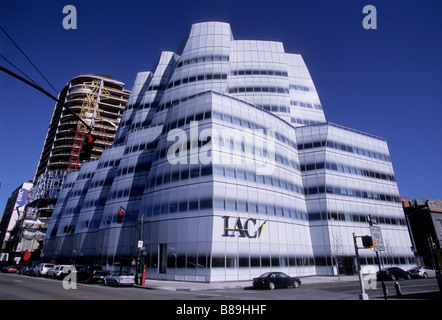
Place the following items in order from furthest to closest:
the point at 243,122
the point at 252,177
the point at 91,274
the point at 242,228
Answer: the point at 243,122
the point at 252,177
the point at 242,228
the point at 91,274

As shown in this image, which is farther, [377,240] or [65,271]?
[65,271]

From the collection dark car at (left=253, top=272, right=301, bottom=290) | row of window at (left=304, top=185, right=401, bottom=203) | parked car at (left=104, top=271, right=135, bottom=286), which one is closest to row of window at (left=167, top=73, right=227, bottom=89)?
row of window at (left=304, top=185, right=401, bottom=203)

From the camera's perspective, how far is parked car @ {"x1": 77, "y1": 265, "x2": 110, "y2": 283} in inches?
1054

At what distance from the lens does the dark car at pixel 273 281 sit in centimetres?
2192

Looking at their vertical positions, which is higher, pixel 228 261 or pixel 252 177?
pixel 252 177

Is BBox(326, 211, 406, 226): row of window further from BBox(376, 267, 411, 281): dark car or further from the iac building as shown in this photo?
BBox(376, 267, 411, 281): dark car

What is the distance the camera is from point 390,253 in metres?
43.1

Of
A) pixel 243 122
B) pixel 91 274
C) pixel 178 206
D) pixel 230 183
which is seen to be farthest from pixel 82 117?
pixel 230 183

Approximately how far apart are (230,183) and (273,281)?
42.8 feet

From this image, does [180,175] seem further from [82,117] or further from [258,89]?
[82,117]

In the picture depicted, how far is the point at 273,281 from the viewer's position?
22.2m

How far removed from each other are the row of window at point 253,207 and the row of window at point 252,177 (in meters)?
3.11

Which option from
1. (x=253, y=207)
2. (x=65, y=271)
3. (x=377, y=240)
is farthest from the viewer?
(x=253, y=207)

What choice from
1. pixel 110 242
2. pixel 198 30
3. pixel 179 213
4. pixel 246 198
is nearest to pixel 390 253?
pixel 246 198
